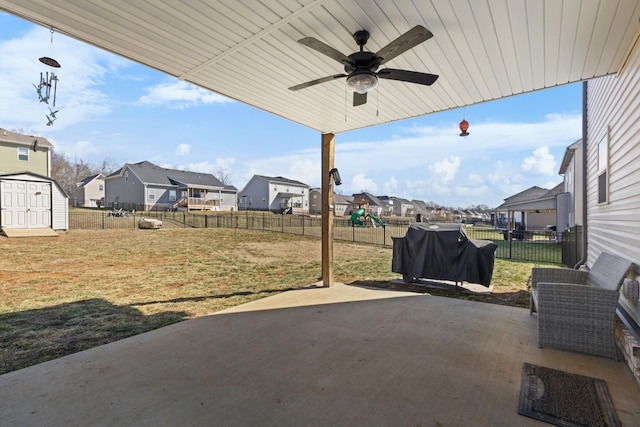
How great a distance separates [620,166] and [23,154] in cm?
2285

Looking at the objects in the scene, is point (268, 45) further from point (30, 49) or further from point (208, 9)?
point (30, 49)

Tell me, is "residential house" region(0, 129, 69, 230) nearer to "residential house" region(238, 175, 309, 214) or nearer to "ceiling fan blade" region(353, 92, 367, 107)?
"ceiling fan blade" region(353, 92, 367, 107)

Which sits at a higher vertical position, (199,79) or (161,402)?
(199,79)

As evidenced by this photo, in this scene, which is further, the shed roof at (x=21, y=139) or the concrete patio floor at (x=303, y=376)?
the shed roof at (x=21, y=139)

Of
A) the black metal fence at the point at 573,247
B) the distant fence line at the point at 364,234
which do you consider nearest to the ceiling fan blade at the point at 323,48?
the black metal fence at the point at 573,247

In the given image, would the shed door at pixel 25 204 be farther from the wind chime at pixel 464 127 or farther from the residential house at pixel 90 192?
the residential house at pixel 90 192

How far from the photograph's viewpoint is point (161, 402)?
2.17 m

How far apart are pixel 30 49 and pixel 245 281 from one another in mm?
4915

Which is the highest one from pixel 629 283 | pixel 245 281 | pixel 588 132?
pixel 588 132

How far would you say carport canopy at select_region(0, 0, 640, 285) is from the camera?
2.47 metres

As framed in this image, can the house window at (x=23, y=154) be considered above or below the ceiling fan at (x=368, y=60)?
above

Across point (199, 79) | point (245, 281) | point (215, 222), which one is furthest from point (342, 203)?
point (199, 79)

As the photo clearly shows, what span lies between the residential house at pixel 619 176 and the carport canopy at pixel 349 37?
0.41 m

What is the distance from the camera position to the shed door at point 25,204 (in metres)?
11.5
